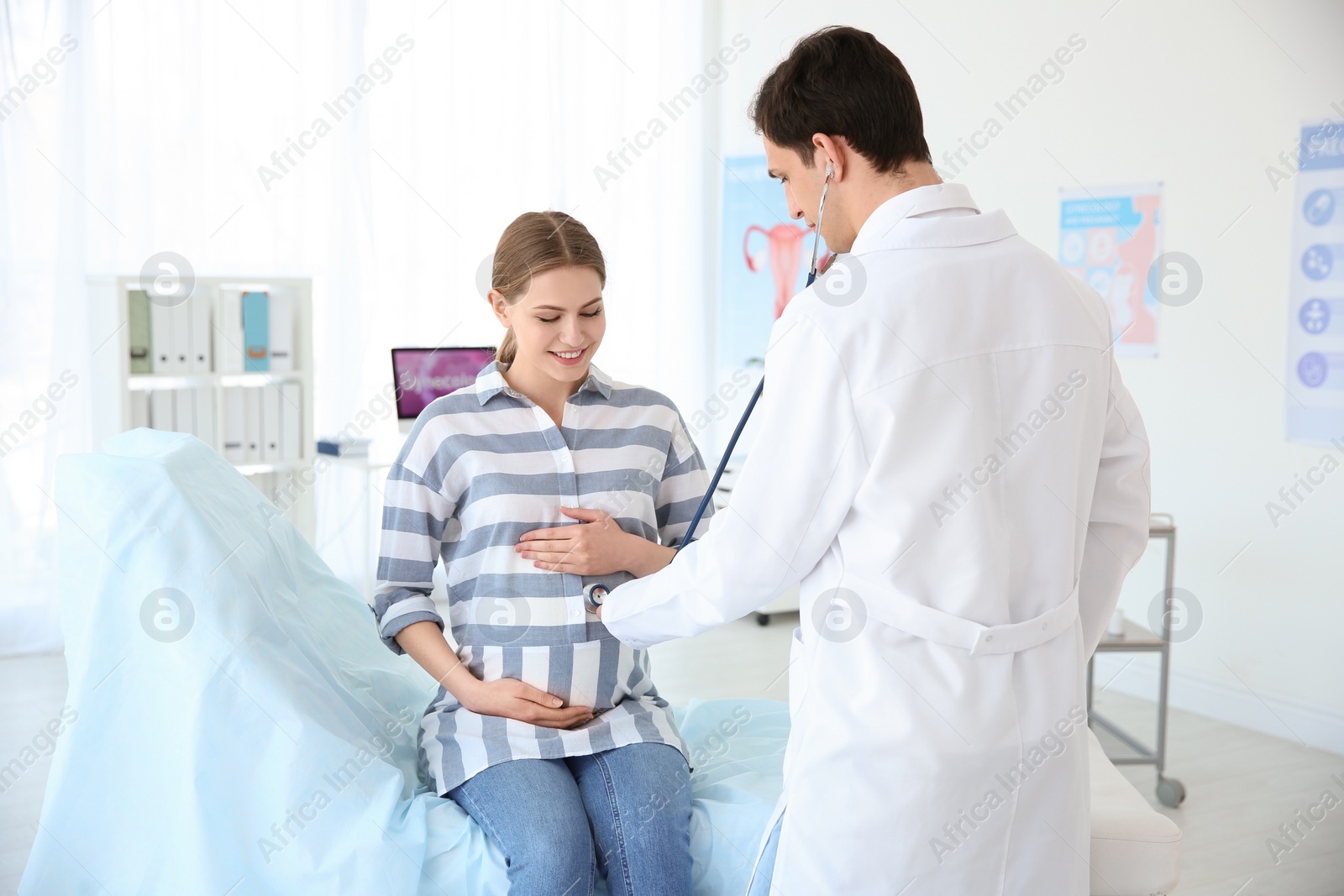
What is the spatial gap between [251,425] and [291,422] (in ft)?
0.45

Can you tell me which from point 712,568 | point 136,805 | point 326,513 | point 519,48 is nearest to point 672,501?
point 712,568

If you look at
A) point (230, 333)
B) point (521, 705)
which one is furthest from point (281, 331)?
point (521, 705)

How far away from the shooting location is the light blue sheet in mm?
1385

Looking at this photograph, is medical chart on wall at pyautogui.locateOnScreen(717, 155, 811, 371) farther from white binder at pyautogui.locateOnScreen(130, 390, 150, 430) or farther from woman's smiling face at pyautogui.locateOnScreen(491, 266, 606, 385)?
woman's smiling face at pyautogui.locateOnScreen(491, 266, 606, 385)

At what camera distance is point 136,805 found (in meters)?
1.45

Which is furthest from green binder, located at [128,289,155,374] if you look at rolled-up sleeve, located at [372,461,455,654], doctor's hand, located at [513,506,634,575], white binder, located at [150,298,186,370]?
doctor's hand, located at [513,506,634,575]

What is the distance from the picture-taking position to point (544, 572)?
1542 mm

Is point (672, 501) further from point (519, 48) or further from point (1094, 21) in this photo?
point (519, 48)

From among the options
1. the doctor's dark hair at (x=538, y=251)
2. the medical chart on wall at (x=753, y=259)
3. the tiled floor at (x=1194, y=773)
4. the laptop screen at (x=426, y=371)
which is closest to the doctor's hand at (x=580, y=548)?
the doctor's dark hair at (x=538, y=251)

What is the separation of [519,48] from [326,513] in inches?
85.3

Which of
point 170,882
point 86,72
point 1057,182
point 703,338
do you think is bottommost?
point 170,882

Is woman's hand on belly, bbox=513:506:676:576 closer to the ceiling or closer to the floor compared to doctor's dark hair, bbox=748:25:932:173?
closer to the floor

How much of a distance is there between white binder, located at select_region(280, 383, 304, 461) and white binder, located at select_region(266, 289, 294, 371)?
0.09 m

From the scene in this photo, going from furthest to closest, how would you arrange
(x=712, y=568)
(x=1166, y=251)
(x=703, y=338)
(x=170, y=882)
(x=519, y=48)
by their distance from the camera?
(x=703, y=338) → (x=519, y=48) → (x=1166, y=251) → (x=170, y=882) → (x=712, y=568)
